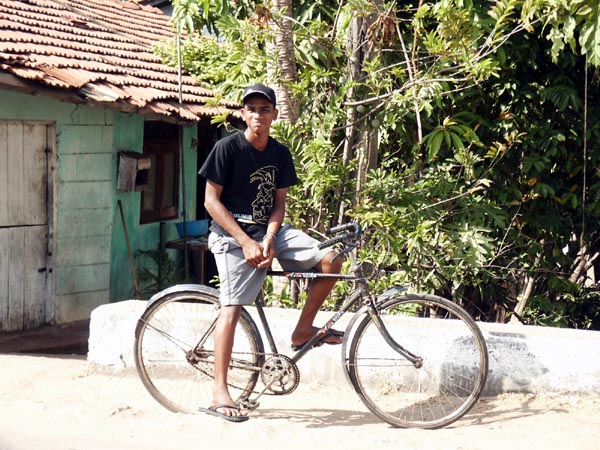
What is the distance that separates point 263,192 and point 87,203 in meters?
5.72

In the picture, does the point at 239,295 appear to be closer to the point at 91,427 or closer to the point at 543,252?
the point at 91,427

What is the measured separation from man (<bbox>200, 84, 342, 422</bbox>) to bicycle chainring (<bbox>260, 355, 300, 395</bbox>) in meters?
0.23

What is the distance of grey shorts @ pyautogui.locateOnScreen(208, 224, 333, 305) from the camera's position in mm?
5496

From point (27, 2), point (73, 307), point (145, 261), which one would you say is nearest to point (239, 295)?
point (73, 307)

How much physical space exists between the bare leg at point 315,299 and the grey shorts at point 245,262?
5cm

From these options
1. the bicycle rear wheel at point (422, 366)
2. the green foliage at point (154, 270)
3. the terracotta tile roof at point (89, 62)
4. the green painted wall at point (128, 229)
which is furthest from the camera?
the green foliage at point (154, 270)

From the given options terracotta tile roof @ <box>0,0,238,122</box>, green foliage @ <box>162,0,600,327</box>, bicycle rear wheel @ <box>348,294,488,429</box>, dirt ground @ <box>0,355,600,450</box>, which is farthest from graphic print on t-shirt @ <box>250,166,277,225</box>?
terracotta tile roof @ <box>0,0,238,122</box>

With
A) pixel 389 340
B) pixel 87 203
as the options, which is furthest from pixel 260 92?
pixel 87 203

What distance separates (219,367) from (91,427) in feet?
2.71

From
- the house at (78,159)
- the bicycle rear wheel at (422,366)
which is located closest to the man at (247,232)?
the bicycle rear wheel at (422,366)

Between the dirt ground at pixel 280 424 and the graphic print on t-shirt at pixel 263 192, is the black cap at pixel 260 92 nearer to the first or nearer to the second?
the graphic print on t-shirt at pixel 263 192

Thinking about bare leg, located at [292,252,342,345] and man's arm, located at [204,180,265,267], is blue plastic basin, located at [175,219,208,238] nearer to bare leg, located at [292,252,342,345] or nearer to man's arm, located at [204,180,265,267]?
bare leg, located at [292,252,342,345]

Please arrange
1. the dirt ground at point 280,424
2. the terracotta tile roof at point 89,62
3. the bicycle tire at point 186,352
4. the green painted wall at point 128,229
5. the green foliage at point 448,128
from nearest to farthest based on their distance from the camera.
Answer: the dirt ground at point 280,424 < the bicycle tire at point 186,352 < the green foliage at point 448,128 < the terracotta tile roof at point 89,62 < the green painted wall at point 128,229

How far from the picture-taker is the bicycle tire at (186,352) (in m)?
5.71
